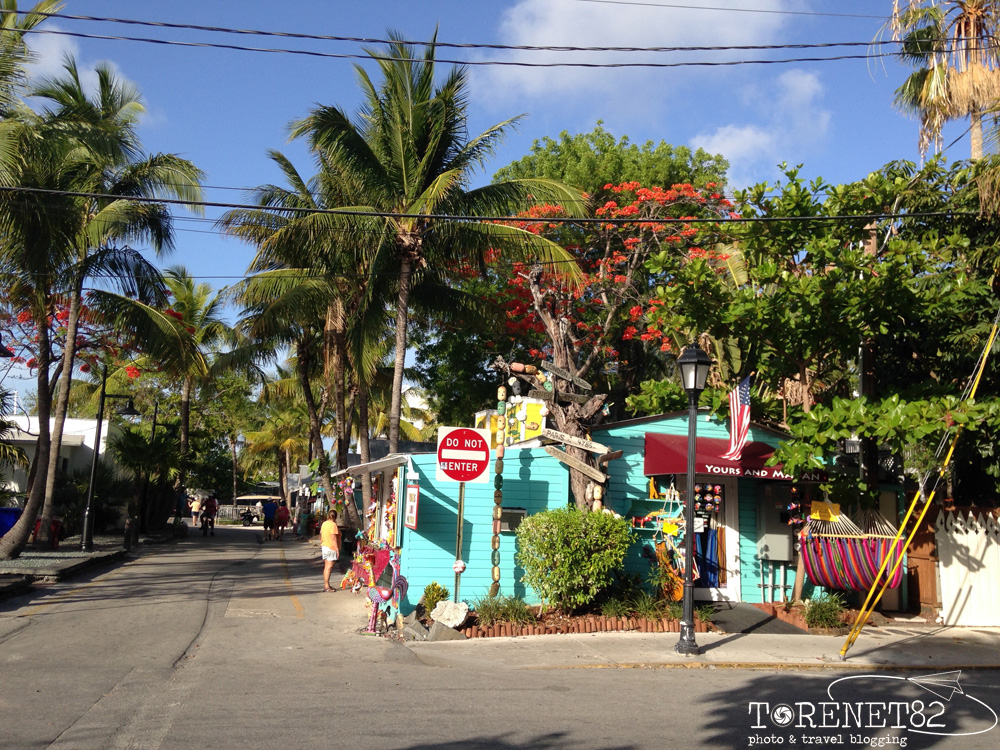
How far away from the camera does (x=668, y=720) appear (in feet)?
24.3

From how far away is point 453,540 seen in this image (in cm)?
1326

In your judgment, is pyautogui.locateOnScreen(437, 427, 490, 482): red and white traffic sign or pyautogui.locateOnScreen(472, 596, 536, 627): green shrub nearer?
pyautogui.locateOnScreen(437, 427, 490, 482): red and white traffic sign

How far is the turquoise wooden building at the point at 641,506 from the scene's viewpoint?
43.1 ft

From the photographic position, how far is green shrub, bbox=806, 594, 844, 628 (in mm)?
12945

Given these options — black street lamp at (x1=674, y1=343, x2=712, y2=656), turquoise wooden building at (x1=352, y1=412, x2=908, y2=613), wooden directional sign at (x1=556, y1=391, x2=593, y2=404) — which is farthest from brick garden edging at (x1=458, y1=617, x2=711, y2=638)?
wooden directional sign at (x1=556, y1=391, x2=593, y2=404)

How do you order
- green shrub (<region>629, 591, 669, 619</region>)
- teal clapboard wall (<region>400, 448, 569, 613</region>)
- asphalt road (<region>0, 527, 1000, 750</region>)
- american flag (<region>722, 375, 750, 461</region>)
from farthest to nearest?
teal clapboard wall (<region>400, 448, 569, 613</region>)
american flag (<region>722, 375, 750, 461</region>)
green shrub (<region>629, 591, 669, 619</region>)
asphalt road (<region>0, 527, 1000, 750</region>)

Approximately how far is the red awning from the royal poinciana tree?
5.98 m

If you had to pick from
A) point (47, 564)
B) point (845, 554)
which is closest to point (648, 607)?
point (845, 554)

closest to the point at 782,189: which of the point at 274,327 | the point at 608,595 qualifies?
the point at 608,595

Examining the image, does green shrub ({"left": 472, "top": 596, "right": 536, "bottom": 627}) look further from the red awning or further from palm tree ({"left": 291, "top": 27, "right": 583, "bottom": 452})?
palm tree ({"left": 291, "top": 27, "right": 583, "bottom": 452})

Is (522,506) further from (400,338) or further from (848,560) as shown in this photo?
(400,338)

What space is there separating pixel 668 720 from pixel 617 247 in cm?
2072

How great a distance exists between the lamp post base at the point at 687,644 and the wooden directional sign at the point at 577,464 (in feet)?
9.75

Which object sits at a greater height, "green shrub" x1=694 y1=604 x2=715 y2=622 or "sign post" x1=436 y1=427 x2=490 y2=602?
"sign post" x1=436 y1=427 x2=490 y2=602
